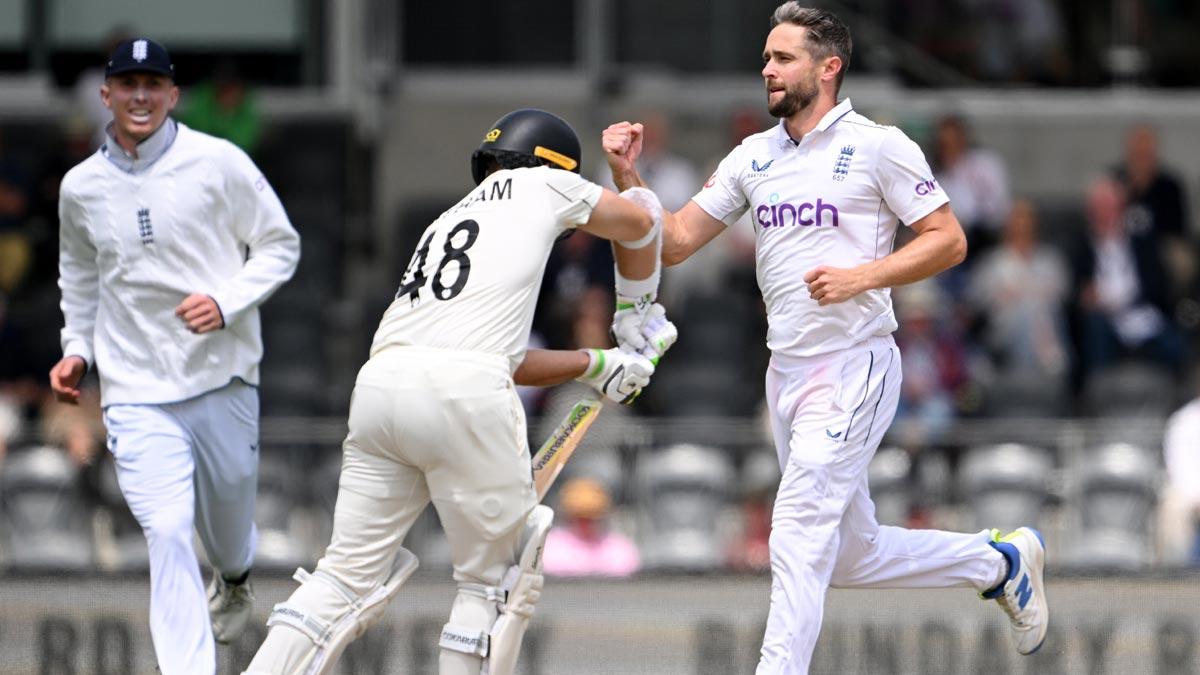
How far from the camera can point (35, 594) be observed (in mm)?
Result: 10125

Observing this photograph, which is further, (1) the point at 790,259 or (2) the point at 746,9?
(2) the point at 746,9

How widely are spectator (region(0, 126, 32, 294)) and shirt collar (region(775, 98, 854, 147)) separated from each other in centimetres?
836

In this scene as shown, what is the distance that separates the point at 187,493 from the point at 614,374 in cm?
163

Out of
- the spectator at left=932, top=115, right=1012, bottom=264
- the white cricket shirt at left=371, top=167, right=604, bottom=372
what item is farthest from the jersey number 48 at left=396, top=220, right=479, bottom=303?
the spectator at left=932, top=115, right=1012, bottom=264

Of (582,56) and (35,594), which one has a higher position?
(582,56)

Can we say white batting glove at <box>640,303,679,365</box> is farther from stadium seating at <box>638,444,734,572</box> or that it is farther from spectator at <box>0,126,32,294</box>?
spectator at <box>0,126,32,294</box>

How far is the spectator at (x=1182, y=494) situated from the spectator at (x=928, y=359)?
1.37m

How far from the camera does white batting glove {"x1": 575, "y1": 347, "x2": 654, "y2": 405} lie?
24.9 feet

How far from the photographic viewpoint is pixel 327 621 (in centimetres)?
718

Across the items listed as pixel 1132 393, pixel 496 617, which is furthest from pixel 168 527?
pixel 1132 393

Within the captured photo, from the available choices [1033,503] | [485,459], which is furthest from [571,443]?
[1033,503]

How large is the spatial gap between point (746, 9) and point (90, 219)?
8473mm

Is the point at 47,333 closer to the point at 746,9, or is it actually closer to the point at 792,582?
the point at 746,9

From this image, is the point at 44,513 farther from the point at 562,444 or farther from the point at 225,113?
the point at 562,444
